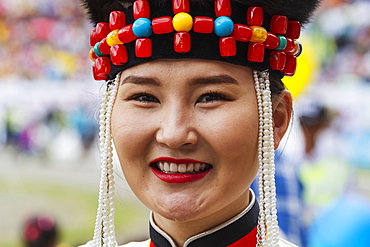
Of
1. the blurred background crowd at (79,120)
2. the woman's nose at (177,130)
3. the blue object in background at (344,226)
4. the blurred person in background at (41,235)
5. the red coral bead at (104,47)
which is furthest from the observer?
the blurred background crowd at (79,120)

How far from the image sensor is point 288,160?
127 inches

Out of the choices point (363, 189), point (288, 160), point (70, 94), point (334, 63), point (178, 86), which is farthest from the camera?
point (70, 94)

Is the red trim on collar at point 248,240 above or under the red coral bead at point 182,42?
under

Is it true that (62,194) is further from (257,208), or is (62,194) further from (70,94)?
(257,208)

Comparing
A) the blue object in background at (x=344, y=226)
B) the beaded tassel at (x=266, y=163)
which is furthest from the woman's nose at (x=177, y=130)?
the blue object in background at (x=344, y=226)

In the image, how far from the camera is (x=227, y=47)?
1.33m

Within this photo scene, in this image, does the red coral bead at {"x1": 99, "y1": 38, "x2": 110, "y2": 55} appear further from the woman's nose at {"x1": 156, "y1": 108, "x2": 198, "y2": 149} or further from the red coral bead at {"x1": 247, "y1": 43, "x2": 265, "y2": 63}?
the red coral bead at {"x1": 247, "y1": 43, "x2": 265, "y2": 63}

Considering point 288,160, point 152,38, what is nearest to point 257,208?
point 152,38

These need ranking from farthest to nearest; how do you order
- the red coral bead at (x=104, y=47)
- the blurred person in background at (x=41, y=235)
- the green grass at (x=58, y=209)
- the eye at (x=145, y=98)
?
the green grass at (x=58, y=209), the blurred person in background at (x=41, y=235), the red coral bead at (x=104, y=47), the eye at (x=145, y=98)

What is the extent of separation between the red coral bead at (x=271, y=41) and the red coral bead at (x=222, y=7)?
0.50 feet

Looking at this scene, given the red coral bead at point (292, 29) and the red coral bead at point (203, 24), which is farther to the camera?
the red coral bead at point (292, 29)

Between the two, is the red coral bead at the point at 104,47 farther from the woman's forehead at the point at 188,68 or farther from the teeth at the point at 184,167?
the teeth at the point at 184,167

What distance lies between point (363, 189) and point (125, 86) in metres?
5.23

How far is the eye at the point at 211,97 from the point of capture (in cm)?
135
